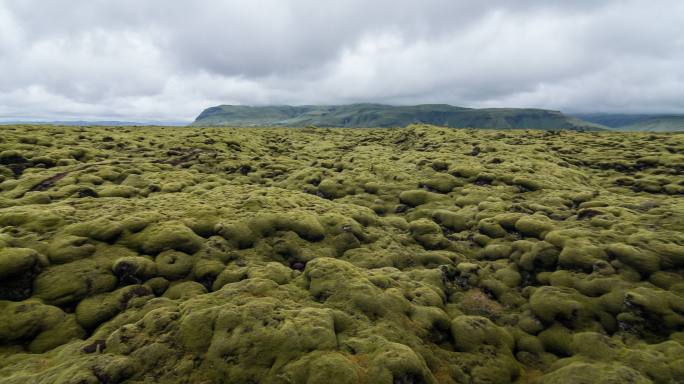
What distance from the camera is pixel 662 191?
109ft

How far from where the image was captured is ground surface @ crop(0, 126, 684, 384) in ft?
37.7

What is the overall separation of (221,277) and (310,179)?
22670 mm

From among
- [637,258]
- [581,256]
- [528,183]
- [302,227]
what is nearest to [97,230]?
[302,227]

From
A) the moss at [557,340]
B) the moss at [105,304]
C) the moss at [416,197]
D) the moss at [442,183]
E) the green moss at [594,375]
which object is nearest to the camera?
the green moss at [594,375]

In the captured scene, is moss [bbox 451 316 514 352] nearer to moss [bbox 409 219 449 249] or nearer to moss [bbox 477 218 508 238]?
moss [bbox 409 219 449 249]

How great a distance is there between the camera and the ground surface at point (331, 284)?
11.5m

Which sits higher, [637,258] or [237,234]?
[237,234]

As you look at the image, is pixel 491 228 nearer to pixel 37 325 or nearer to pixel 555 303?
pixel 555 303

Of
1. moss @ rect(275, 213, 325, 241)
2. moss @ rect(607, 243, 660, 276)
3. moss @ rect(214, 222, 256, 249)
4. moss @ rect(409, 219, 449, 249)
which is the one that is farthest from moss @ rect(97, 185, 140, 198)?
moss @ rect(607, 243, 660, 276)

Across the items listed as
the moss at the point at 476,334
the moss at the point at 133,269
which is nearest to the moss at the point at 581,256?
the moss at the point at 476,334

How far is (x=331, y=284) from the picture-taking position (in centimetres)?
1597

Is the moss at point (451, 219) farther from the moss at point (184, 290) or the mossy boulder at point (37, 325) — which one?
the mossy boulder at point (37, 325)

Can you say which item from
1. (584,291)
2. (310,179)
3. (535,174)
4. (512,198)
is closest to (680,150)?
(535,174)

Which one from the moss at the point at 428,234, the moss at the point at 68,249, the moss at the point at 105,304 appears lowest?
the moss at the point at 428,234
